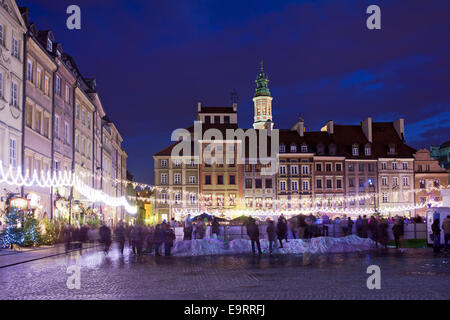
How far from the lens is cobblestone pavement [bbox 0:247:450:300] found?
38.2ft

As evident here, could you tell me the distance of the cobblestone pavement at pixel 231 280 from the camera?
11.6 meters

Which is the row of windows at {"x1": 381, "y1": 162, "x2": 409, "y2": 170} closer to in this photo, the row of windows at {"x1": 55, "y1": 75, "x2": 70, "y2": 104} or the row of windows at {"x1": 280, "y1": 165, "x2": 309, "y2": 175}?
the row of windows at {"x1": 280, "y1": 165, "x2": 309, "y2": 175}

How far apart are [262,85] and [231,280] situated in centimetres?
9343

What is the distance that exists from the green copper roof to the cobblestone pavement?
85.7m

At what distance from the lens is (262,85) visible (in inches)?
4173

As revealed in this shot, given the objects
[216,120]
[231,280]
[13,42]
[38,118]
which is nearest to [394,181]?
[216,120]

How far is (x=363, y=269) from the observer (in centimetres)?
1694

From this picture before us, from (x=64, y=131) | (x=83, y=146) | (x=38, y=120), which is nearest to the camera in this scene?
(x=38, y=120)

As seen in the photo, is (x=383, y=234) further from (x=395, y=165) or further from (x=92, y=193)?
(x=395, y=165)

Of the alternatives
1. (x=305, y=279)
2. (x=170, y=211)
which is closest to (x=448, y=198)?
(x=305, y=279)

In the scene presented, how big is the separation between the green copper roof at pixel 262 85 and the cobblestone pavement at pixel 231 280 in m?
85.7

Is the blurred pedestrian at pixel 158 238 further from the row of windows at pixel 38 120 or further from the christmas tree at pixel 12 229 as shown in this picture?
the row of windows at pixel 38 120

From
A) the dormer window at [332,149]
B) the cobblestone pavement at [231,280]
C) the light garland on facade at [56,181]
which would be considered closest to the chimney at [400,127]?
the dormer window at [332,149]

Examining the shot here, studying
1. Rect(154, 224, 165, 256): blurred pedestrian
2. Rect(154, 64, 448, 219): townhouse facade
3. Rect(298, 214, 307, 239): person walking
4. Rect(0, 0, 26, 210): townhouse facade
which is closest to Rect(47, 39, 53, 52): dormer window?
Rect(0, 0, 26, 210): townhouse facade
